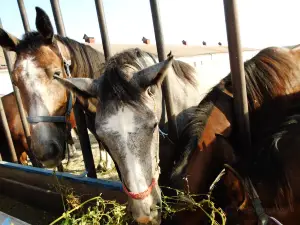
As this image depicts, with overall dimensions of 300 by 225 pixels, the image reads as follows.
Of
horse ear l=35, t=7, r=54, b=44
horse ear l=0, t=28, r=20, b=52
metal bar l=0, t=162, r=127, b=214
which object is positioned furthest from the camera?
Result: horse ear l=0, t=28, r=20, b=52

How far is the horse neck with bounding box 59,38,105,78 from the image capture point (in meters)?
2.98

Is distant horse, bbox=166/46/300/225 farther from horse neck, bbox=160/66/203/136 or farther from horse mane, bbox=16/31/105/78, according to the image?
horse mane, bbox=16/31/105/78

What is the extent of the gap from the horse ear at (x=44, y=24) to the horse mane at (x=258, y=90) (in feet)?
5.74

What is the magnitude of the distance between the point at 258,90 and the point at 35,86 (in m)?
2.06

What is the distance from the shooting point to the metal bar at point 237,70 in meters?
1.78

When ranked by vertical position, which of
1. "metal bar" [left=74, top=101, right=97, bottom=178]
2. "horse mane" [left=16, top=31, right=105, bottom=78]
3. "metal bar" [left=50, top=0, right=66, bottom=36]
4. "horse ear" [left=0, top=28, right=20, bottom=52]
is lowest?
"metal bar" [left=74, top=101, right=97, bottom=178]

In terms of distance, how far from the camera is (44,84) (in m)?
2.55

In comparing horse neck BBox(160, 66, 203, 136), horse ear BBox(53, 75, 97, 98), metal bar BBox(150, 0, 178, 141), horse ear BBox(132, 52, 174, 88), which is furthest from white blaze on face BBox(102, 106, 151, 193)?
horse neck BBox(160, 66, 203, 136)

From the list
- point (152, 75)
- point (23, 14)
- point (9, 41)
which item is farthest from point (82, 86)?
point (23, 14)

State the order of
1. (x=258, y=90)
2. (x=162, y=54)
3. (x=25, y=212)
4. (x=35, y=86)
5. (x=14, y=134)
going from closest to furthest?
(x=258, y=90) < (x=162, y=54) < (x=35, y=86) < (x=25, y=212) < (x=14, y=134)

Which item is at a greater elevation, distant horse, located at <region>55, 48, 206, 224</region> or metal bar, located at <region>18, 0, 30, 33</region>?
metal bar, located at <region>18, 0, 30, 33</region>

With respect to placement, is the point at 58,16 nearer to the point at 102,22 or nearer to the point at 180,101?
the point at 102,22

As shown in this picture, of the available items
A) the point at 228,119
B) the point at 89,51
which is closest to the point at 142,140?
the point at 228,119

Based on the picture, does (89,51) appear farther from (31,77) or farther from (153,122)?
(153,122)
